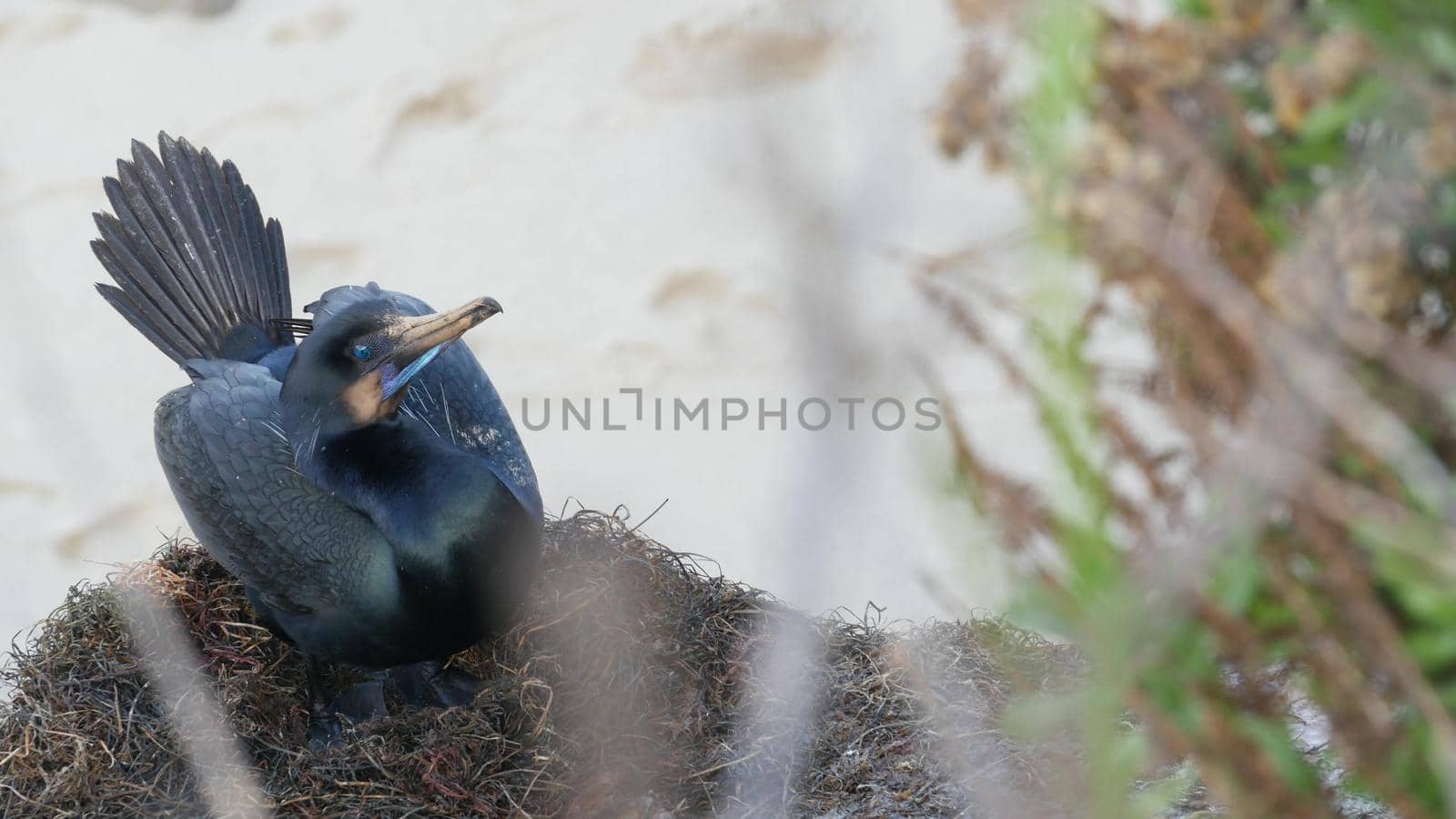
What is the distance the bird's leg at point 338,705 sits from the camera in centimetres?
215

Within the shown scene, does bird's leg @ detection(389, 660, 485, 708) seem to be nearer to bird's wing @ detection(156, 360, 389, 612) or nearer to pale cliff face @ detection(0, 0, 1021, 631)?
bird's wing @ detection(156, 360, 389, 612)

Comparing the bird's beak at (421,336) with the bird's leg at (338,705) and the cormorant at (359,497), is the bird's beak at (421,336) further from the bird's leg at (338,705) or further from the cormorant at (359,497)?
the bird's leg at (338,705)

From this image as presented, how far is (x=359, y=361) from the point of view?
1.99m

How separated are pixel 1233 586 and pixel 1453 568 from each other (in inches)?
5.5

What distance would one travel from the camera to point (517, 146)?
9.04 ft

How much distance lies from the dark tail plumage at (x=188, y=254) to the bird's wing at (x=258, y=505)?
0.27 meters

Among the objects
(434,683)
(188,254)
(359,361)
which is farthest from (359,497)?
(188,254)

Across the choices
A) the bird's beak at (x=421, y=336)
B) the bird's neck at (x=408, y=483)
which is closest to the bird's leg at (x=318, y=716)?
the bird's neck at (x=408, y=483)

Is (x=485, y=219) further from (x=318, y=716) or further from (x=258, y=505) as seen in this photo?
(x=318, y=716)

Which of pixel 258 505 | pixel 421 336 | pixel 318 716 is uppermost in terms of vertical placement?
pixel 421 336

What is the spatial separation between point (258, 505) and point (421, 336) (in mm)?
370

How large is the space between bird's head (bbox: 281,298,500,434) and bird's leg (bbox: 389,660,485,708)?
0.45 m

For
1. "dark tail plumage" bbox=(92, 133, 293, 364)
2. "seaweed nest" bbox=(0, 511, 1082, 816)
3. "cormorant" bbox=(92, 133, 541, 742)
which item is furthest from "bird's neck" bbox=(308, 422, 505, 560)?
"dark tail plumage" bbox=(92, 133, 293, 364)

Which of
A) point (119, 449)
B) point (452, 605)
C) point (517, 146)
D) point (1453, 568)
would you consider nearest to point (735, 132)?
point (1453, 568)
